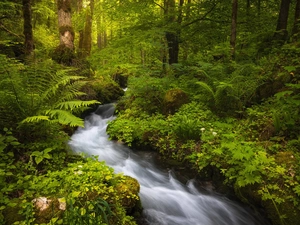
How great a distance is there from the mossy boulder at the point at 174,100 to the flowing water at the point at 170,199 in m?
1.80

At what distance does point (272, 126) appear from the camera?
505 centimetres

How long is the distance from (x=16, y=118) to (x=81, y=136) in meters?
3.90

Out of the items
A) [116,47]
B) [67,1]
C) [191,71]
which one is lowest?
[191,71]

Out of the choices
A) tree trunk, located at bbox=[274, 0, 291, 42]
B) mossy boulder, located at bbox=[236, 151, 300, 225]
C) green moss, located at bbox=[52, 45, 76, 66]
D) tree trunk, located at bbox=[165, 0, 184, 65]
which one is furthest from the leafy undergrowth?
green moss, located at bbox=[52, 45, 76, 66]

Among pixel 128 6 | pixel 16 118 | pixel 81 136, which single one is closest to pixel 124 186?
pixel 16 118

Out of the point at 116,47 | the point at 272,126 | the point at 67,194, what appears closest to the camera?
the point at 67,194

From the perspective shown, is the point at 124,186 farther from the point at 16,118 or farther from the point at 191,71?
the point at 191,71

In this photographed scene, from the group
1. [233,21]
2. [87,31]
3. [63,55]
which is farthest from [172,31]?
[87,31]

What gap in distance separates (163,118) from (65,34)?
515cm

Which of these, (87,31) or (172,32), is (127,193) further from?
(87,31)

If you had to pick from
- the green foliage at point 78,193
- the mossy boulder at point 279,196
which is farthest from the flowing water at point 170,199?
the green foliage at point 78,193

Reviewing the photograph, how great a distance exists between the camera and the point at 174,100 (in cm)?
715

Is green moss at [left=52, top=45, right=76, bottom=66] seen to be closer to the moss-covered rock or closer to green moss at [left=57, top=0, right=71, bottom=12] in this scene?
green moss at [left=57, top=0, right=71, bottom=12]

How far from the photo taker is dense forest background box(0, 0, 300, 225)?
306 cm
